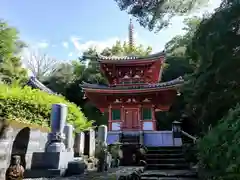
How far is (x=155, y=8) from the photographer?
342 inches

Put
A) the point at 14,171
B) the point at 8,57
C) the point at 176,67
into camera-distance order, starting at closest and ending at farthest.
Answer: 1. the point at 14,171
2. the point at 8,57
3. the point at 176,67

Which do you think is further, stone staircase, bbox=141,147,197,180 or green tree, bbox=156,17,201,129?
green tree, bbox=156,17,201,129

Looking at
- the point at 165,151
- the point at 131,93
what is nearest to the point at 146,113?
the point at 131,93

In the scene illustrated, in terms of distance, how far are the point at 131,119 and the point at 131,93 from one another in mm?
2178

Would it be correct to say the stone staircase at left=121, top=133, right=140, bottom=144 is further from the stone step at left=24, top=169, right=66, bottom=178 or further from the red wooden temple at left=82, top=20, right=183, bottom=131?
the stone step at left=24, top=169, right=66, bottom=178

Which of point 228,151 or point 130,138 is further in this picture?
point 130,138

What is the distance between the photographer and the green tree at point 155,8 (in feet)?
28.5

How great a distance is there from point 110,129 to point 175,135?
5106mm

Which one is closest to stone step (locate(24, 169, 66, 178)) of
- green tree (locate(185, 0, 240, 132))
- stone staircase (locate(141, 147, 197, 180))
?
stone staircase (locate(141, 147, 197, 180))

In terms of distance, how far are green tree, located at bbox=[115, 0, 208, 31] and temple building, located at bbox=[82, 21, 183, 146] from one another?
23.4ft

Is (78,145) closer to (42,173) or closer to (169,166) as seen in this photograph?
(42,173)

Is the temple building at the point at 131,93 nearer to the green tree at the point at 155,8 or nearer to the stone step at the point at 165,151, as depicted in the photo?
the stone step at the point at 165,151

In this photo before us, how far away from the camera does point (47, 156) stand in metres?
5.59

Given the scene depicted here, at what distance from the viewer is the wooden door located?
57.0 ft
